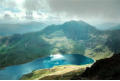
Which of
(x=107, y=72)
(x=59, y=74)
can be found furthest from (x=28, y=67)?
(x=107, y=72)

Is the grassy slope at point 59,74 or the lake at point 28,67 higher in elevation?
the grassy slope at point 59,74

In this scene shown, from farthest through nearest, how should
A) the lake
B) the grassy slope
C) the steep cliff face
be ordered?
the lake, the grassy slope, the steep cliff face

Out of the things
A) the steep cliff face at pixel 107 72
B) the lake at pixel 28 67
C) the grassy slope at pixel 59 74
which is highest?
the steep cliff face at pixel 107 72

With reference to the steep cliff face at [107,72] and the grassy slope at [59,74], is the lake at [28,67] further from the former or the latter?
the steep cliff face at [107,72]

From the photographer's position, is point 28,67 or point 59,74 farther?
point 28,67

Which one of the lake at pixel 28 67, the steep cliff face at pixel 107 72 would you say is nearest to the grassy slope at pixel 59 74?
the lake at pixel 28 67

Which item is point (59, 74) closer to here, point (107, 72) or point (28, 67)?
point (107, 72)

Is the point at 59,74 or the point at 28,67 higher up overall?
the point at 59,74

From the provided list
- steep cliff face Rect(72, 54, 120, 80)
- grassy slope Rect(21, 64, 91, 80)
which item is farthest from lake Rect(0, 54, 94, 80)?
steep cliff face Rect(72, 54, 120, 80)

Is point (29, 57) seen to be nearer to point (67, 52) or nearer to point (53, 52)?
point (53, 52)

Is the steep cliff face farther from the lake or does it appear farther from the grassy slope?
the lake

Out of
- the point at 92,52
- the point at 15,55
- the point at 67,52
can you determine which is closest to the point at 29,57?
the point at 15,55
